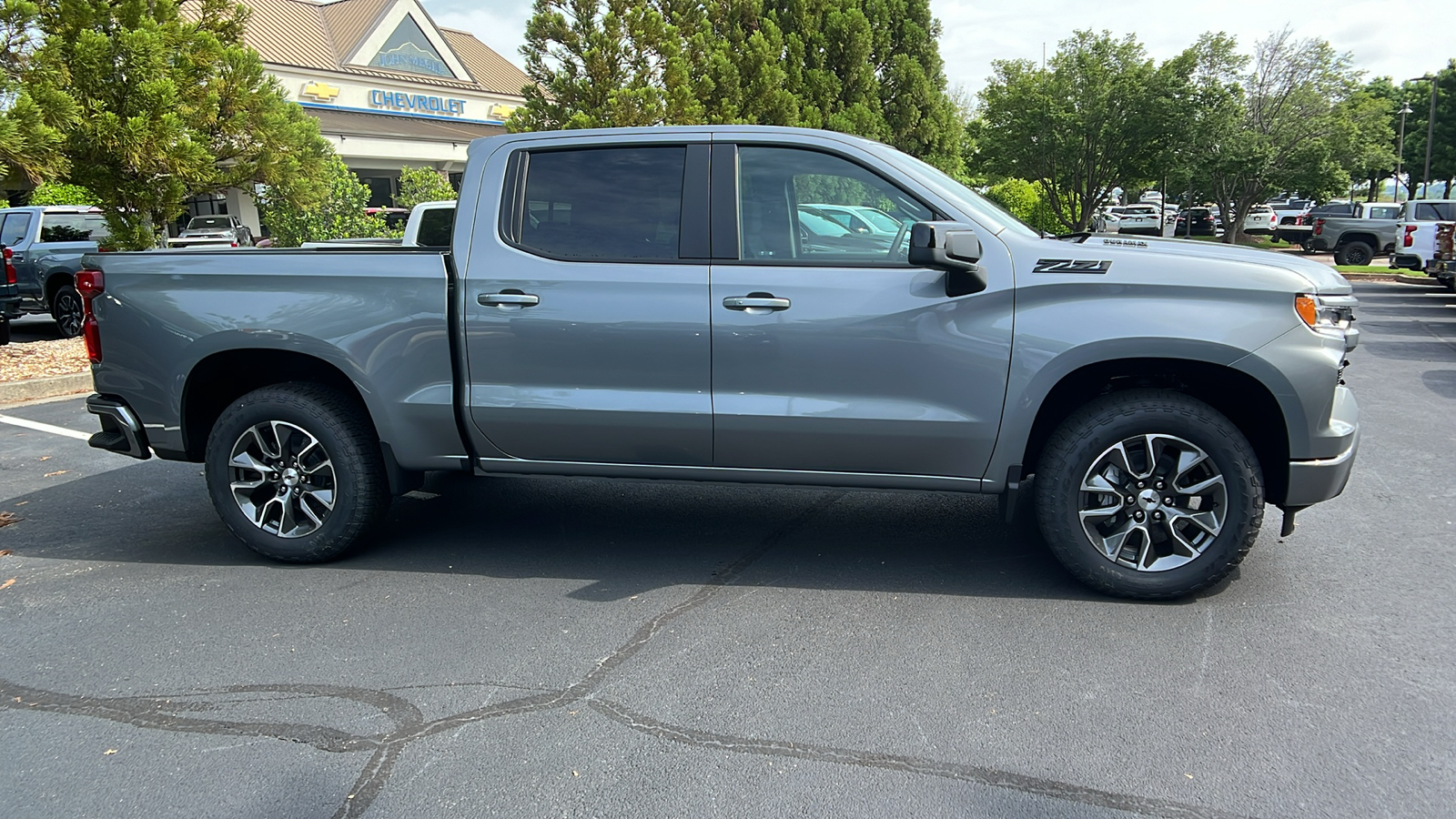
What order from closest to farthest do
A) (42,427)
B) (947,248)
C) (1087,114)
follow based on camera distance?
(947,248)
(42,427)
(1087,114)

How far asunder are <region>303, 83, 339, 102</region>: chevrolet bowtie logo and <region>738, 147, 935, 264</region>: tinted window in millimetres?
31400

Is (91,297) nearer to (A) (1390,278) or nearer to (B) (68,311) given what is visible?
(B) (68,311)

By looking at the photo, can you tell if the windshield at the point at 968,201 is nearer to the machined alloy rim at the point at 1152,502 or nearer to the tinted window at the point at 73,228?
the machined alloy rim at the point at 1152,502

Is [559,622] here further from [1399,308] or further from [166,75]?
[1399,308]

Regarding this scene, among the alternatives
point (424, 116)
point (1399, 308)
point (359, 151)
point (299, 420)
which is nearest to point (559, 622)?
point (299, 420)

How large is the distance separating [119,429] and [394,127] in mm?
30474

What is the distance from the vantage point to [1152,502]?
4062 millimetres

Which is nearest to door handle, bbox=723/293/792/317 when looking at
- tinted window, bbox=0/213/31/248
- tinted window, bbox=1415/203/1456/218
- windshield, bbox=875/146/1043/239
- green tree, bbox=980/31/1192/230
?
windshield, bbox=875/146/1043/239

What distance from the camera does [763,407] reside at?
4188mm

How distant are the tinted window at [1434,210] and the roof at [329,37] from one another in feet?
82.7

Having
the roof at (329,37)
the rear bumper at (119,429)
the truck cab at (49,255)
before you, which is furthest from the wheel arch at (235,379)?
the roof at (329,37)

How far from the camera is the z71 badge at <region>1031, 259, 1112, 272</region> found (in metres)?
3.93

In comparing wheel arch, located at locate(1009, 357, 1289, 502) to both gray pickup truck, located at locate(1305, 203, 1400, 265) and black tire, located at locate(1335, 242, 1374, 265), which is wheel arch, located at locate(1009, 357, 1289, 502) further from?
black tire, located at locate(1335, 242, 1374, 265)

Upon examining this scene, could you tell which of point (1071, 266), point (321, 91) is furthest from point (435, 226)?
point (321, 91)
